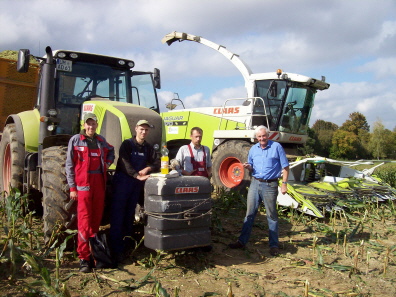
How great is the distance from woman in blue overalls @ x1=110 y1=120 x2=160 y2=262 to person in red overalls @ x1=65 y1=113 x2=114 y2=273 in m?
0.21

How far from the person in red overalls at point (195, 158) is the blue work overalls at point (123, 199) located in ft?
2.72

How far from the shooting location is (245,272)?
15.0 feet

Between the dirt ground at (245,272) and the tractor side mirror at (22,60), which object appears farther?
the tractor side mirror at (22,60)

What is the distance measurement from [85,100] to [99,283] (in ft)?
10.2

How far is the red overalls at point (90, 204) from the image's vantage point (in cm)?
427

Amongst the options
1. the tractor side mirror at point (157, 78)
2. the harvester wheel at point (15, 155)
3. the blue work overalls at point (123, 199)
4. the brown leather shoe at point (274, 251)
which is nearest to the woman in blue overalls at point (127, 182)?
the blue work overalls at point (123, 199)

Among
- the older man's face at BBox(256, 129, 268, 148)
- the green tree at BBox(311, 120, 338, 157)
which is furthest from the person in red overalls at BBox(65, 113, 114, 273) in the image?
the green tree at BBox(311, 120, 338, 157)

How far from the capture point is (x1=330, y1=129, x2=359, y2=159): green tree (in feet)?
151

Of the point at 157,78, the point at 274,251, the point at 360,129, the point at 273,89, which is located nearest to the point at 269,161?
the point at 274,251

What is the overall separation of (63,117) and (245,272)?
11.5 ft

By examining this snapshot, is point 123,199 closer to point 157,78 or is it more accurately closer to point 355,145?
point 157,78

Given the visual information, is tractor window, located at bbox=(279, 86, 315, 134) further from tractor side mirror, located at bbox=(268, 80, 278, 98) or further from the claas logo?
the claas logo

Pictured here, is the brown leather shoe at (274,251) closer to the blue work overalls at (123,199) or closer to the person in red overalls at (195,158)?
the person in red overalls at (195,158)

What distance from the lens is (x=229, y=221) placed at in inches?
273
